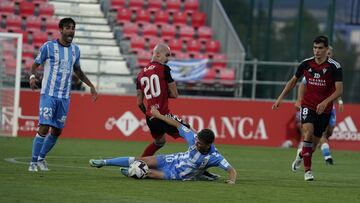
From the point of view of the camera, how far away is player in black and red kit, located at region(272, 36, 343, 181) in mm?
16125

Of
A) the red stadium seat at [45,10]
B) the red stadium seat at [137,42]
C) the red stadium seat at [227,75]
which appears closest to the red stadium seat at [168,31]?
the red stadium seat at [137,42]

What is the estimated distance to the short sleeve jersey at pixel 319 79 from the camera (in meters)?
16.3

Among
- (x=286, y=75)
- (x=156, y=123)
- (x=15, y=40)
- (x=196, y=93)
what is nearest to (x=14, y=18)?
(x=15, y=40)

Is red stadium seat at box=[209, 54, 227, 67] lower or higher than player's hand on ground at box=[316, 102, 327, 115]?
lower

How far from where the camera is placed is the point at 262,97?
30547mm

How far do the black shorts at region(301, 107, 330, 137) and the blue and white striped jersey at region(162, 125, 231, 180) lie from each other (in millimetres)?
2298

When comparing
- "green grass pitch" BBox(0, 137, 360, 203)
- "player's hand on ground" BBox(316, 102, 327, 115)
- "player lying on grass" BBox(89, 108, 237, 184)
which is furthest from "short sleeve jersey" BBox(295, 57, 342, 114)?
"player lying on grass" BBox(89, 108, 237, 184)

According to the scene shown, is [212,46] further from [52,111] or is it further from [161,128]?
[52,111]

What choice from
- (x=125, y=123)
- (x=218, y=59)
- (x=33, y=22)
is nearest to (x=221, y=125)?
(x=125, y=123)

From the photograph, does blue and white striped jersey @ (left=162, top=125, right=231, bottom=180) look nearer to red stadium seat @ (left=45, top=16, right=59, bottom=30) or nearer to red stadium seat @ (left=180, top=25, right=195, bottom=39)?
red stadium seat @ (left=45, top=16, right=59, bottom=30)

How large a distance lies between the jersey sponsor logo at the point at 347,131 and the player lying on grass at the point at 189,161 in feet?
47.6

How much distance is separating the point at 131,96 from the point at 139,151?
4.98m

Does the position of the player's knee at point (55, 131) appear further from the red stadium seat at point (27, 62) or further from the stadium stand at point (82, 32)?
the red stadium seat at point (27, 62)

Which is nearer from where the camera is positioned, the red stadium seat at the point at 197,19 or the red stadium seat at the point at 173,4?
the red stadium seat at the point at 197,19
